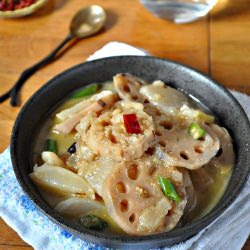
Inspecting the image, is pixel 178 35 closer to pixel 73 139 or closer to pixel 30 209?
pixel 73 139

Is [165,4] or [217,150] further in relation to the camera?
[165,4]

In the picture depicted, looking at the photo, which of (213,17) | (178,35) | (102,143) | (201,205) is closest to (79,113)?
(102,143)

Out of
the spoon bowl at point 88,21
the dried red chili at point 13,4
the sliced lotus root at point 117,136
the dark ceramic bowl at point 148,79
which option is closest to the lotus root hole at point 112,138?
the sliced lotus root at point 117,136

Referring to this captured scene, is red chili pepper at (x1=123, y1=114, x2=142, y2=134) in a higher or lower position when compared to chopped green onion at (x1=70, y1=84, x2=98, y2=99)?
higher

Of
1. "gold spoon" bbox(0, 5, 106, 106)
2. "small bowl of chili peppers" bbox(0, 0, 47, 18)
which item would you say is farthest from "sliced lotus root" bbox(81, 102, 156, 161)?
"small bowl of chili peppers" bbox(0, 0, 47, 18)

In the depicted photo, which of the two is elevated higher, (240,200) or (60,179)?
(60,179)

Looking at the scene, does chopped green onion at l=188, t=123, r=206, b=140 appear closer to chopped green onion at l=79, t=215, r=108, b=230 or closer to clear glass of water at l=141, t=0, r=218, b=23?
chopped green onion at l=79, t=215, r=108, b=230
